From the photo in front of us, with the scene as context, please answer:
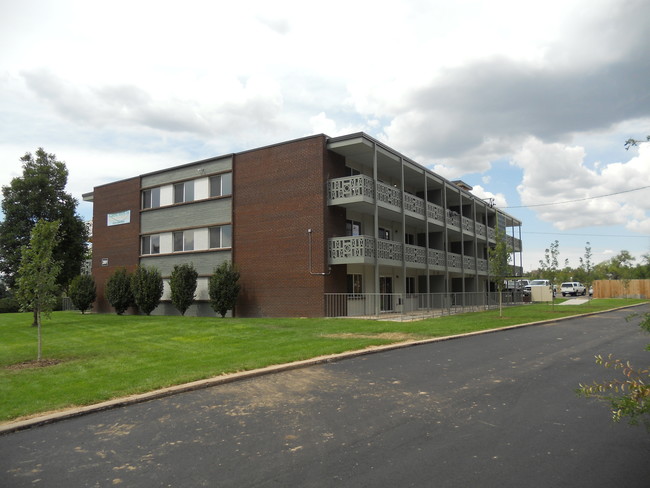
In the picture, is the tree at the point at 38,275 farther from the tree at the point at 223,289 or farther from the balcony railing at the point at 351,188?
the balcony railing at the point at 351,188

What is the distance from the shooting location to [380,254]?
2292 centimetres

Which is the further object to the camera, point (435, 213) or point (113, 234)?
point (113, 234)

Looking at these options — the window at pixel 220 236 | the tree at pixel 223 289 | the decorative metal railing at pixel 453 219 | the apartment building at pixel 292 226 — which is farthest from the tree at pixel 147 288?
the decorative metal railing at pixel 453 219

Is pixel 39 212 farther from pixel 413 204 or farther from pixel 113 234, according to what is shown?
pixel 413 204

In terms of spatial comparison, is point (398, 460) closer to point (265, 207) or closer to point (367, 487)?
→ point (367, 487)

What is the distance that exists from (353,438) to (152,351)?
880 centimetres

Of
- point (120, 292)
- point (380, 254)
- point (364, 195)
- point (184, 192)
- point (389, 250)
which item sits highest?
point (184, 192)

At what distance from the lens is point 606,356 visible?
35.4 ft

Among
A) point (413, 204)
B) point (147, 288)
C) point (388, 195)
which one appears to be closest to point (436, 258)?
point (413, 204)

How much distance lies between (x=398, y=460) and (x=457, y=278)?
3484 cm

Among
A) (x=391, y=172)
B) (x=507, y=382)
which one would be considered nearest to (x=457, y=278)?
(x=391, y=172)

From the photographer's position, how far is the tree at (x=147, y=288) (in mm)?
27047

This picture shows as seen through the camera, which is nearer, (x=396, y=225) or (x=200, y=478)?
(x=200, y=478)

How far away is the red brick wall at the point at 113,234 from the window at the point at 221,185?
22.4 ft
